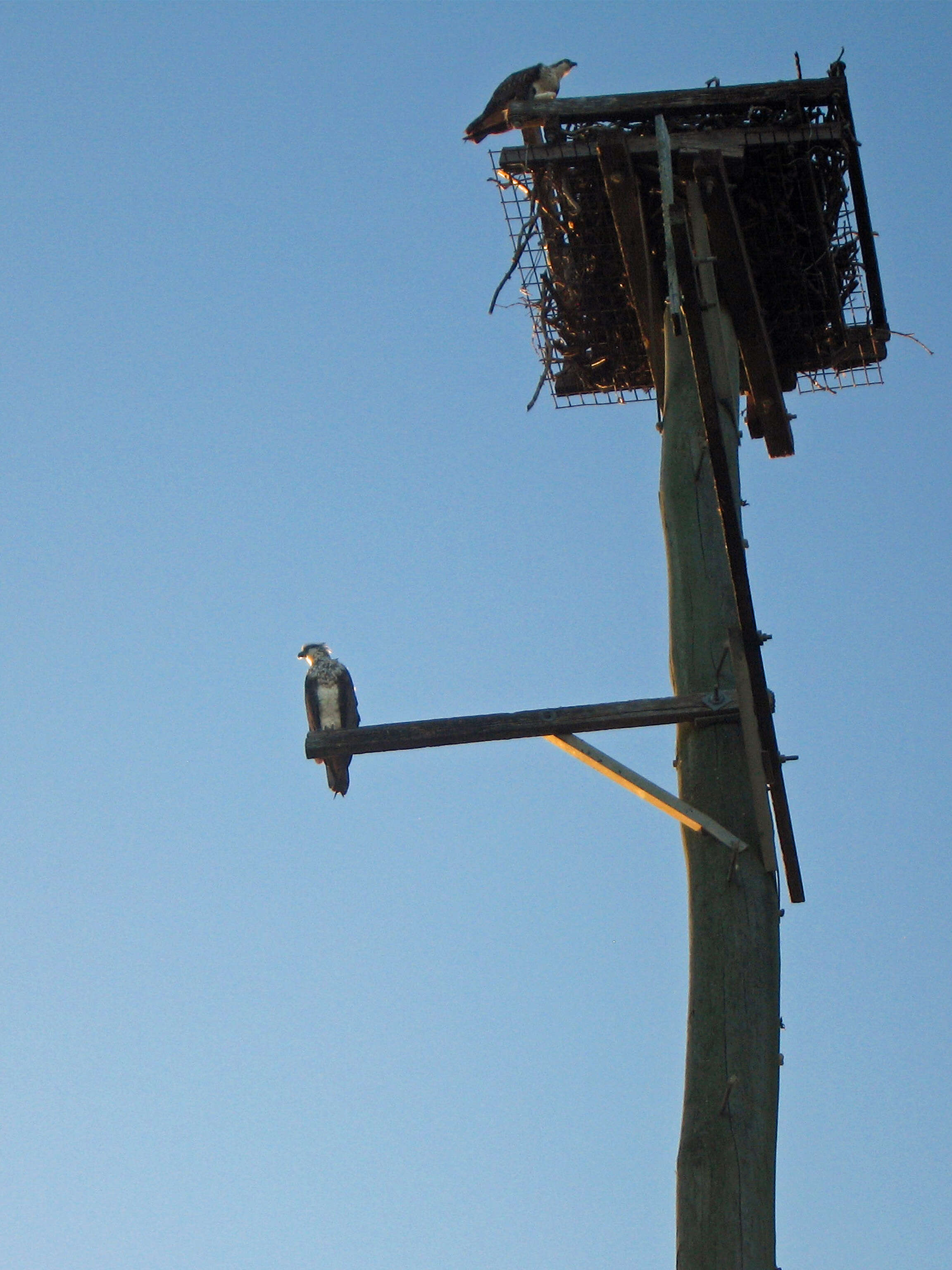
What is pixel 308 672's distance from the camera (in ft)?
27.1

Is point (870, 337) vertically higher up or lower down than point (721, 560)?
higher up

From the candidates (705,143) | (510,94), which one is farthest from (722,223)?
(510,94)

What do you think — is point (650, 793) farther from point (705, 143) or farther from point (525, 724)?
point (705, 143)

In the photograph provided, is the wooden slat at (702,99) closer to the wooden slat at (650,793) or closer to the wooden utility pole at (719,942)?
the wooden utility pole at (719,942)

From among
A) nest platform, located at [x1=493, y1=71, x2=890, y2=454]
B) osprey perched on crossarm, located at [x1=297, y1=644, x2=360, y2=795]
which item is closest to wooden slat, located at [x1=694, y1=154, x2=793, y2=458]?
nest platform, located at [x1=493, y1=71, x2=890, y2=454]

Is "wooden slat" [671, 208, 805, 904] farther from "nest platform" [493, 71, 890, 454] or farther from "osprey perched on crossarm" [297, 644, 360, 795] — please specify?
"osprey perched on crossarm" [297, 644, 360, 795]

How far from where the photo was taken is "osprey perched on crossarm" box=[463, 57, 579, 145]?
26.5 ft

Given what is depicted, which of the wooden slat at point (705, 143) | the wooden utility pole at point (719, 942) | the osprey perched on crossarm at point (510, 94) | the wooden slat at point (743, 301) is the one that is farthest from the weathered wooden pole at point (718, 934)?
the osprey perched on crossarm at point (510, 94)

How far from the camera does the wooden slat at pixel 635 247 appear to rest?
6621 millimetres

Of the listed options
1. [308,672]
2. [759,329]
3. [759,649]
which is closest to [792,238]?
[759,329]

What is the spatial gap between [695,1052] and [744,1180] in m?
0.46

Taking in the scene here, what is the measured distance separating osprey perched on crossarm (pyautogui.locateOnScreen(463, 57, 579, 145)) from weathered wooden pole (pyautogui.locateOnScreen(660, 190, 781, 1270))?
2064 millimetres

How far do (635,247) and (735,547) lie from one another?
6.97 feet

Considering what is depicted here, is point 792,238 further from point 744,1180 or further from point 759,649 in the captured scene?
point 744,1180
